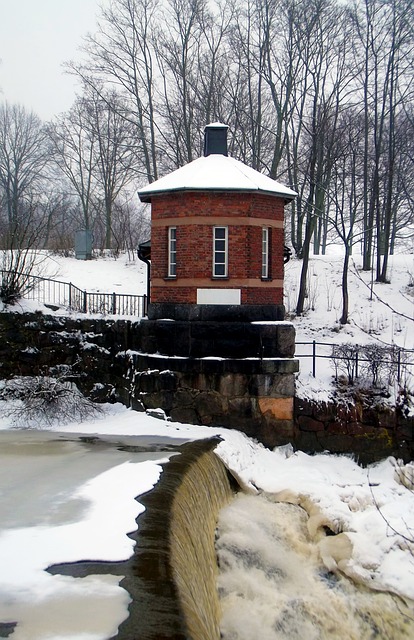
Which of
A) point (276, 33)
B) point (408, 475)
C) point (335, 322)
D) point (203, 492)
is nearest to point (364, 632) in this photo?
point (203, 492)

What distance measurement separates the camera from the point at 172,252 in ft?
45.6

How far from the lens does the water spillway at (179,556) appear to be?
455 centimetres

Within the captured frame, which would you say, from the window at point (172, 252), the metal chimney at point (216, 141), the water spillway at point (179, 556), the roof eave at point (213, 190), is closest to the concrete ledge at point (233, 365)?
the window at point (172, 252)

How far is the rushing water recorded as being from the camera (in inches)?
291

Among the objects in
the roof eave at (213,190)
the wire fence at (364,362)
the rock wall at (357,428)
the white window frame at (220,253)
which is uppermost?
the roof eave at (213,190)

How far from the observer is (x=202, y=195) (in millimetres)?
13211

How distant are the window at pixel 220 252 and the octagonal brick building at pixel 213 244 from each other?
23 millimetres

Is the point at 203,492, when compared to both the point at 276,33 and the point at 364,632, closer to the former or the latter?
the point at 364,632

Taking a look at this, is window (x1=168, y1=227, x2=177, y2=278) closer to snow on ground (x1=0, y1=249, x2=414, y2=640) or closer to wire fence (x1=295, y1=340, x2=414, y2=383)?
Result: snow on ground (x1=0, y1=249, x2=414, y2=640)

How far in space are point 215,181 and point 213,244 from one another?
1.41 meters

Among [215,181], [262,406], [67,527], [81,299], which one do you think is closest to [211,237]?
[215,181]

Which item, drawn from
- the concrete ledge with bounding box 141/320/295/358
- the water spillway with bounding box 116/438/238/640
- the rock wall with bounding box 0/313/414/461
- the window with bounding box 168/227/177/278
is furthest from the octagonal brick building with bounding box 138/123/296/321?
the water spillway with bounding box 116/438/238/640

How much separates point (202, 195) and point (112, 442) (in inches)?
226

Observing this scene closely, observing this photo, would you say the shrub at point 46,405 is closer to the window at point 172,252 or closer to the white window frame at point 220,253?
the window at point 172,252
